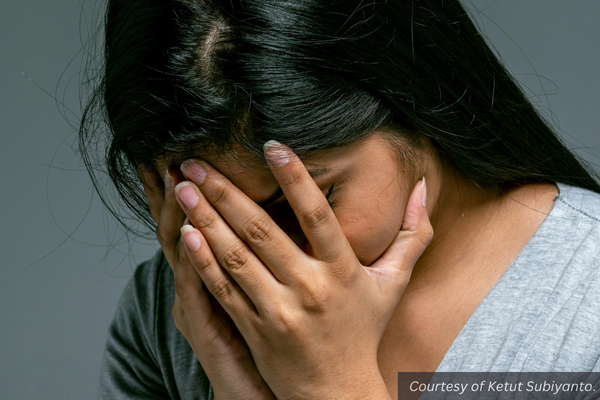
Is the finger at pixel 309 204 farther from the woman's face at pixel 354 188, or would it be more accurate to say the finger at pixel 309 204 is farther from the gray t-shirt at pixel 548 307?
the gray t-shirt at pixel 548 307

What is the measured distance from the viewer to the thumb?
105 cm

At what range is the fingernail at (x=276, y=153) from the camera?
88cm

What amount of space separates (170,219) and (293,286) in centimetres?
27

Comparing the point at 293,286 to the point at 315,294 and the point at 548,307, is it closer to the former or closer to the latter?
the point at 315,294

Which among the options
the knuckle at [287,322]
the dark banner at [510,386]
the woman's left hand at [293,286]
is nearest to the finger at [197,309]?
the woman's left hand at [293,286]

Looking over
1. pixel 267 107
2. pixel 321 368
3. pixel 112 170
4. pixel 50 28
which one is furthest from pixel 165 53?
pixel 50 28

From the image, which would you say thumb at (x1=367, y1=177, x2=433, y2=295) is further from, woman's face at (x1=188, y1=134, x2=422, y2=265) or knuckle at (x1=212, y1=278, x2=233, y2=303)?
knuckle at (x1=212, y1=278, x2=233, y2=303)

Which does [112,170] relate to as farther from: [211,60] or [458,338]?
[458,338]

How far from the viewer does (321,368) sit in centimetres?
98

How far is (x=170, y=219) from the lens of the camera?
103cm

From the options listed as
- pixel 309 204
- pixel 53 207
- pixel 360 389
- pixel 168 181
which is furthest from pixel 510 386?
pixel 53 207

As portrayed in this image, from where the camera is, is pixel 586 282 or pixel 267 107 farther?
pixel 586 282

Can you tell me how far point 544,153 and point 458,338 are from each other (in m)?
0.46

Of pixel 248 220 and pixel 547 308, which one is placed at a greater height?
pixel 248 220
